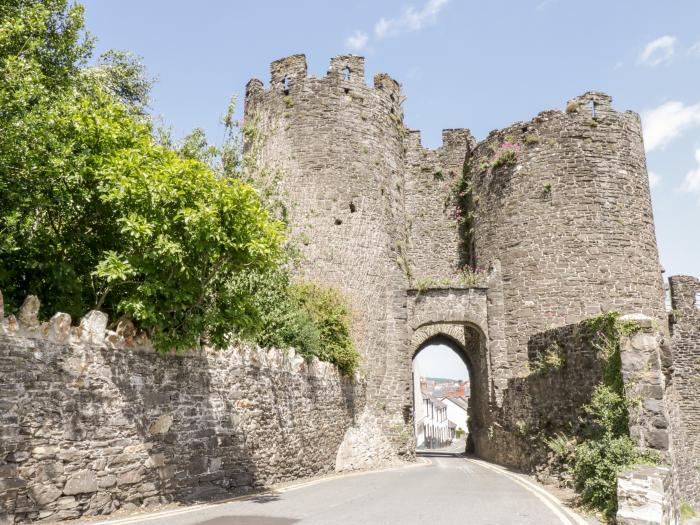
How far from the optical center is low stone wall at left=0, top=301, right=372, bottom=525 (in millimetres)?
7461

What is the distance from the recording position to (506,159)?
2395cm

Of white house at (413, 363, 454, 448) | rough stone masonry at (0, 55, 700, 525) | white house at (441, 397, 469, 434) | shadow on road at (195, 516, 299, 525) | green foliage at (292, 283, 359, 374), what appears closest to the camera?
shadow on road at (195, 516, 299, 525)

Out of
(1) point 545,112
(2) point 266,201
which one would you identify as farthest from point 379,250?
(1) point 545,112

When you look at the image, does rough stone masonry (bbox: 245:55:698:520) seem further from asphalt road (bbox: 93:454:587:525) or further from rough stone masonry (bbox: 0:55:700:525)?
asphalt road (bbox: 93:454:587:525)

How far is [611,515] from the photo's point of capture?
333 inches

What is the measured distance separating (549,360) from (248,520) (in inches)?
302

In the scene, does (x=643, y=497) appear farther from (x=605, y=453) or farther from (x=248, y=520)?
(x=248, y=520)

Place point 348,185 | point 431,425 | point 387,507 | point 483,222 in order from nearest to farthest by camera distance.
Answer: point 387,507, point 348,185, point 483,222, point 431,425

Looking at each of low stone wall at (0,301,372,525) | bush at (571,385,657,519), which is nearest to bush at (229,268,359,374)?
low stone wall at (0,301,372,525)

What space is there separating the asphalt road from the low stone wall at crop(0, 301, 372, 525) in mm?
694

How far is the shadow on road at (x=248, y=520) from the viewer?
26.0ft

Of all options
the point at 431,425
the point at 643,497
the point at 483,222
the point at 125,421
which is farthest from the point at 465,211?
the point at 431,425

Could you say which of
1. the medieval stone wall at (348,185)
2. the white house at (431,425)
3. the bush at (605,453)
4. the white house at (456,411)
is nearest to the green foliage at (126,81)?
the medieval stone wall at (348,185)

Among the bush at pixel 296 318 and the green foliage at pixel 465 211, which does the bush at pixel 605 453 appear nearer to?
the bush at pixel 296 318
